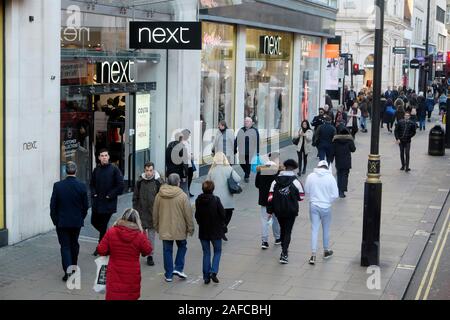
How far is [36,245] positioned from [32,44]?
3.34 metres

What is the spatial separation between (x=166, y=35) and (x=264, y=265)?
621 centimetres

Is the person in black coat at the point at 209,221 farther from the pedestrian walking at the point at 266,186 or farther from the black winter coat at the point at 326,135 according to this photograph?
the black winter coat at the point at 326,135

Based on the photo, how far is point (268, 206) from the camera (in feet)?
41.8

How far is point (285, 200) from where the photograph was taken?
40.7 ft

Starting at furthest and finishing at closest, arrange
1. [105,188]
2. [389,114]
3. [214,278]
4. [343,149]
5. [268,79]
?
1. [389,114]
2. [268,79]
3. [343,149]
4. [105,188]
5. [214,278]

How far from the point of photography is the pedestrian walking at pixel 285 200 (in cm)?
1238

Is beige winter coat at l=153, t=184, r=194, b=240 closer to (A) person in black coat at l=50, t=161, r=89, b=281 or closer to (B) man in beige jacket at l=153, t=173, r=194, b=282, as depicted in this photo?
(B) man in beige jacket at l=153, t=173, r=194, b=282

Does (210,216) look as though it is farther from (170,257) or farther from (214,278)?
(214,278)

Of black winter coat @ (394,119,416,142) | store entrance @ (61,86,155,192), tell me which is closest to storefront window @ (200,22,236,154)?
store entrance @ (61,86,155,192)

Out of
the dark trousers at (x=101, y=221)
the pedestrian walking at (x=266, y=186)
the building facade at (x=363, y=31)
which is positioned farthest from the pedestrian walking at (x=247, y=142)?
the building facade at (x=363, y=31)

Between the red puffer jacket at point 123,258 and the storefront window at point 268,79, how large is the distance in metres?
16.7

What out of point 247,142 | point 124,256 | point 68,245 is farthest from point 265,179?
point 247,142
